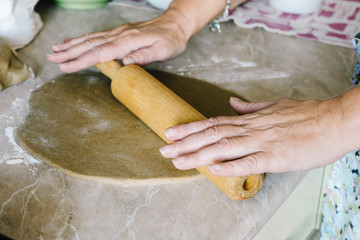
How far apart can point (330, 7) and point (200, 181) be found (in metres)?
1.30

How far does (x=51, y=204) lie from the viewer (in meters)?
0.79

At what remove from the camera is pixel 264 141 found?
2.67 ft


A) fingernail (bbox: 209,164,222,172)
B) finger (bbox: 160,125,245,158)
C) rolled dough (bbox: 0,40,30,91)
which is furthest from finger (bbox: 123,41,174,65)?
fingernail (bbox: 209,164,222,172)

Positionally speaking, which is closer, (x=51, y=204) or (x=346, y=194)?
(x=51, y=204)

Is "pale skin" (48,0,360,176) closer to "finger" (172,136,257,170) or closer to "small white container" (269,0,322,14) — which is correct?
"finger" (172,136,257,170)

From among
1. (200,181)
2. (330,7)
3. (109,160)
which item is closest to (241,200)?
(200,181)

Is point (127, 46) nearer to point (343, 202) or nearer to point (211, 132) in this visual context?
point (211, 132)

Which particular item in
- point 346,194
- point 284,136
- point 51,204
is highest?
point 284,136

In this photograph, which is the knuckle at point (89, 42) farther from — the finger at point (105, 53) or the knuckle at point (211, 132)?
the knuckle at point (211, 132)

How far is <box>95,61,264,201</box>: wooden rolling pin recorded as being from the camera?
31.6 inches

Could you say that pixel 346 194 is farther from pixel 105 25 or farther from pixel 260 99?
pixel 105 25

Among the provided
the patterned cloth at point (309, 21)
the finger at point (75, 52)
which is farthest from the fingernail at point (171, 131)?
the patterned cloth at point (309, 21)

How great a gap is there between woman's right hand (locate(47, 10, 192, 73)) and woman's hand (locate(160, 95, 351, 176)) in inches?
16.9

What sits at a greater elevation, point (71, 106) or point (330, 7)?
point (330, 7)
